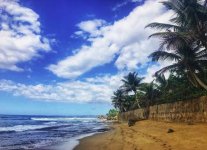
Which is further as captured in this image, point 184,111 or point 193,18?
point 184,111

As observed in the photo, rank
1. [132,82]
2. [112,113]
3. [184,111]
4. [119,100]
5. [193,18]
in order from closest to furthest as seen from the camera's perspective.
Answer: [193,18] → [184,111] → [132,82] → [119,100] → [112,113]

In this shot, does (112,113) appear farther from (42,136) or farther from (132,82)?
(42,136)

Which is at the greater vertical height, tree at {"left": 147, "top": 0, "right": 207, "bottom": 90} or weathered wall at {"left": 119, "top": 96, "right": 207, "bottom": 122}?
tree at {"left": 147, "top": 0, "right": 207, "bottom": 90}

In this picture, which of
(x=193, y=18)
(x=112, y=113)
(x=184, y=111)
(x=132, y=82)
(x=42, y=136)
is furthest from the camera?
(x=112, y=113)

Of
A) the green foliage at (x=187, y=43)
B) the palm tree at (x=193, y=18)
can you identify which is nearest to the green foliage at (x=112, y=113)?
the green foliage at (x=187, y=43)

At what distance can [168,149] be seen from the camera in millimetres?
12281

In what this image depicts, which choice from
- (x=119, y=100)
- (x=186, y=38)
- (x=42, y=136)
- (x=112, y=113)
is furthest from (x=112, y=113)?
(x=186, y=38)

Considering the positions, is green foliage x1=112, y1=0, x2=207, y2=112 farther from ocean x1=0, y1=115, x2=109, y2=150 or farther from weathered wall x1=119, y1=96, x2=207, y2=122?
ocean x1=0, y1=115, x2=109, y2=150

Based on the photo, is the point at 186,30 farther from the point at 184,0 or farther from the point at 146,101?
the point at 146,101

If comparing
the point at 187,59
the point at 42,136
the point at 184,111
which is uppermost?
the point at 187,59

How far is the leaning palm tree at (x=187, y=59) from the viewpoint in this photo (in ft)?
75.7

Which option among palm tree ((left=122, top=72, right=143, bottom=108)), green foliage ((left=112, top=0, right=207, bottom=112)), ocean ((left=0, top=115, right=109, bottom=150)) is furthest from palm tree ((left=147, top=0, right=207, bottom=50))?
palm tree ((left=122, top=72, right=143, bottom=108))

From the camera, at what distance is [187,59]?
2294 cm

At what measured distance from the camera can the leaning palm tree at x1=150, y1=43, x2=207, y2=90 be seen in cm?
2306
